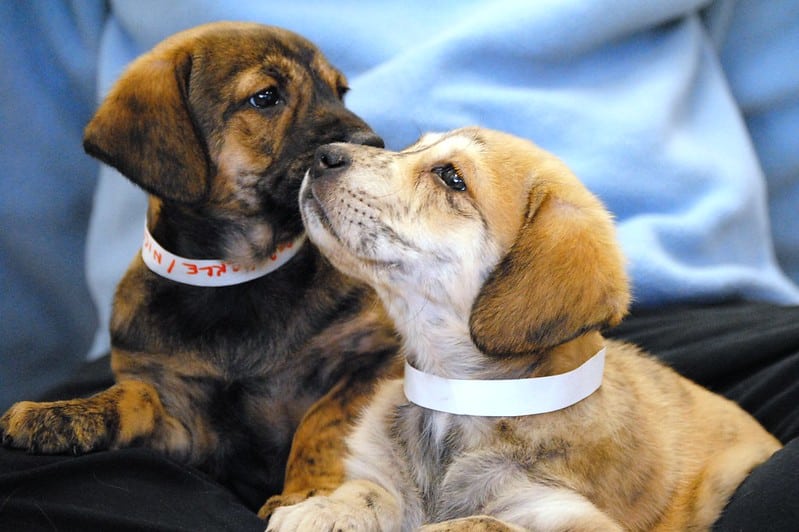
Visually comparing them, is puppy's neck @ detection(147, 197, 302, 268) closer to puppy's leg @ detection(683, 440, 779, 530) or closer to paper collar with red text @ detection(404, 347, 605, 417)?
paper collar with red text @ detection(404, 347, 605, 417)

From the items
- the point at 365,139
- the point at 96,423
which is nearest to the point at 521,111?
the point at 365,139

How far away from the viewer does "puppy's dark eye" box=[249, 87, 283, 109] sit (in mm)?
3082

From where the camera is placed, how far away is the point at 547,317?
229cm

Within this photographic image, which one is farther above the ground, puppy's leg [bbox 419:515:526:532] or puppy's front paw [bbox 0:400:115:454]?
puppy's leg [bbox 419:515:526:532]

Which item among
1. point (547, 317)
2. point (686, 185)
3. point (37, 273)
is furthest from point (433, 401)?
point (37, 273)

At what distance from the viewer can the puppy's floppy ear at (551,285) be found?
2.29 m

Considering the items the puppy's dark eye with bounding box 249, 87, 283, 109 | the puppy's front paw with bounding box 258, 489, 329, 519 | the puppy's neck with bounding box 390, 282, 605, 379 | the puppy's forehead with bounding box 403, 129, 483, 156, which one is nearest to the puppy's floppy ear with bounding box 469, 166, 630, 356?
the puppy's neck with bounding box 390, 282, 605, 379

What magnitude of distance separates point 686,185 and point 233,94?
6.97ft

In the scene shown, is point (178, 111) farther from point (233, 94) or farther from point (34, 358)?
point (34, 358)

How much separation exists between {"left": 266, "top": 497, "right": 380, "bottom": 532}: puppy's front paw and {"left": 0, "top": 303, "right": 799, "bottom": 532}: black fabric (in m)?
0.22

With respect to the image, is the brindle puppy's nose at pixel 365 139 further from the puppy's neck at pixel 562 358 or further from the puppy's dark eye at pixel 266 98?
the puppy's neck at pixel 562 358

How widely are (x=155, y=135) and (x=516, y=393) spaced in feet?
4.59

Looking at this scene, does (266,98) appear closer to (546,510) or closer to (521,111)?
(521,111)

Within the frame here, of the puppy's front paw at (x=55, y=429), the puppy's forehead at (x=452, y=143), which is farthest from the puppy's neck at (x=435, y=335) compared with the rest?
the puppy's front paw at (x=55, y=429)
